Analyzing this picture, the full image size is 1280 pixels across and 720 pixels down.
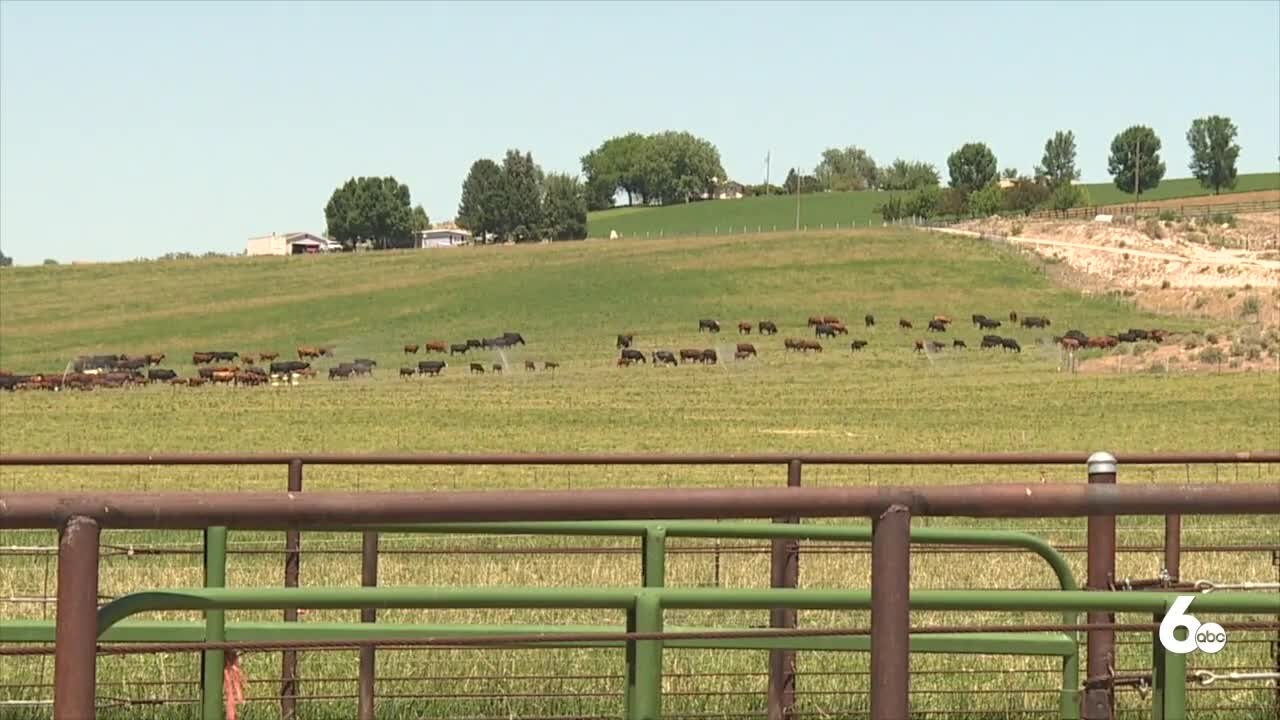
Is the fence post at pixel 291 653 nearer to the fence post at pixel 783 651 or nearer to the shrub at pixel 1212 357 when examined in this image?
the fence post at pixel 783 651

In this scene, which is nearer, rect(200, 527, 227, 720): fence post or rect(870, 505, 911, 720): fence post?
rect(870, 505, 911, 720): fence post

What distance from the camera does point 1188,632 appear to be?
15.7ft

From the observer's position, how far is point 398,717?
27.5 feet

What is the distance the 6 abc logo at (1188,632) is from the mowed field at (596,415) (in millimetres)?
3238

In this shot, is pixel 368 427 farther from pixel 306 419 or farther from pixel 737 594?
pixel 737 594

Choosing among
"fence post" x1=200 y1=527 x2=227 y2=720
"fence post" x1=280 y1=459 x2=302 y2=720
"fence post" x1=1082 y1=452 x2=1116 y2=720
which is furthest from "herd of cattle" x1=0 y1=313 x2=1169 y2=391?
"fence post" x1=1082 y1=452 x2=1116 y2=720

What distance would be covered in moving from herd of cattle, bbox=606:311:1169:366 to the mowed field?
0.92 meters

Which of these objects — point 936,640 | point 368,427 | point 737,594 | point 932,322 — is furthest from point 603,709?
point 932,322

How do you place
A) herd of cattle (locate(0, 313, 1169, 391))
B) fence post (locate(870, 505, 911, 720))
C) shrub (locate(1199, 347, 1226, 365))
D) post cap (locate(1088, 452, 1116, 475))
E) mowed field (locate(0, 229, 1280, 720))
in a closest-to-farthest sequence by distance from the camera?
fence post (locate(870, 505, 911, 720)) → post cap (locate(1088, 452, 1116, 475)) → mowed field (locate(0, 229, 1280, 720)) → shrub (locate(1199, 347, 1226, 365)) → herd of cattle (locate(0, 313, 1169, 391))

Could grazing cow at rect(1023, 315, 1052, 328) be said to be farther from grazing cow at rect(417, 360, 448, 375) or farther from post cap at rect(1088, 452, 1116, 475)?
post cap at rect(1088, 452, 1116, 475)

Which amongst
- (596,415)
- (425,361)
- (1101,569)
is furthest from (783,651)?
(425,361)

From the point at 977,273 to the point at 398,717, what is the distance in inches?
3832

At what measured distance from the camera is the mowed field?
31.9 ft

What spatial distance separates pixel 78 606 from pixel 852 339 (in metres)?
81.3
